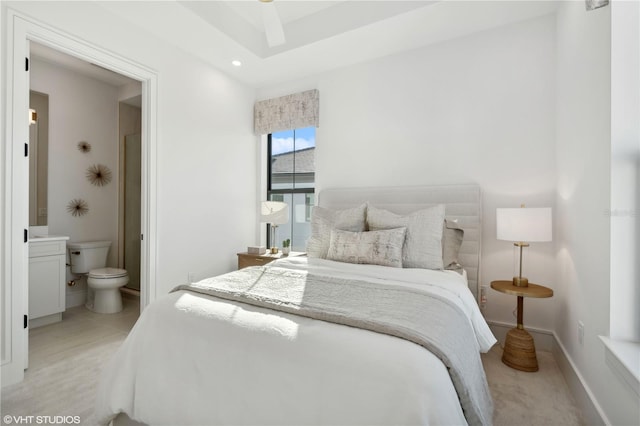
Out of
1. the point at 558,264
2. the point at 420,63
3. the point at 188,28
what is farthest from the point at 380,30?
the point at 558,264

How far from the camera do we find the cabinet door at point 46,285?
9.71ft

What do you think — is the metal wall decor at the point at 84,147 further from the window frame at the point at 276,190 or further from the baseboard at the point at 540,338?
the baseboard at the point at 540,338

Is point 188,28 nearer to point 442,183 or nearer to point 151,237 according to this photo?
point 151,237

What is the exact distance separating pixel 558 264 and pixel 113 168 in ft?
16.7

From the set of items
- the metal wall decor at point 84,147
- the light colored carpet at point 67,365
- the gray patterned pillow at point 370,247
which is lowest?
the light colored carpet at point 67,365

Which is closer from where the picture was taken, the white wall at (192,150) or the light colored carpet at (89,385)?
the light colored carpet at (89,385)

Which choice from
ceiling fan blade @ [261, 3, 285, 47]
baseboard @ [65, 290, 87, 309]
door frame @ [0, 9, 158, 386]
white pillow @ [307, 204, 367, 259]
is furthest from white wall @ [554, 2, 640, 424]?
baseboard @ [65, 290, 87, 309]

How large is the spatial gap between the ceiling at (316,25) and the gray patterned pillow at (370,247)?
1.82 metres

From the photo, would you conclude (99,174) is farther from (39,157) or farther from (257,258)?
(257,258)

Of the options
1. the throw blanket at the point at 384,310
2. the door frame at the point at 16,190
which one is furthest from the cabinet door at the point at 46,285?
the throw blanket at the point at 384,310

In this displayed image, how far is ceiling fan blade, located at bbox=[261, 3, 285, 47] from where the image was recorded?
6.54ft

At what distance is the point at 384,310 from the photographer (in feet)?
4.37

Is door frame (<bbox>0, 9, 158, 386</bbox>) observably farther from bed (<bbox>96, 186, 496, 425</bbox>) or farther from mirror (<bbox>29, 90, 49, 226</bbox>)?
mirror (<bbox>29, 90, 49, 226</bbox>)

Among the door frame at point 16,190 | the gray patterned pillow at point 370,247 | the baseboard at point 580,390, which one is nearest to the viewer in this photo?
the baseboard at point 580,390
